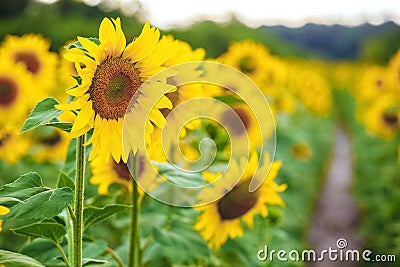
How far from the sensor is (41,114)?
3.29ft

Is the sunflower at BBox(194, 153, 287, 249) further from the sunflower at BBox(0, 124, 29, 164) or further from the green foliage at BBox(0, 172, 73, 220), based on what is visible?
the sunflower at BBox(0, 124, 29, 164)

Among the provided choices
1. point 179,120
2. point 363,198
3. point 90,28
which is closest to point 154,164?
point 179,120

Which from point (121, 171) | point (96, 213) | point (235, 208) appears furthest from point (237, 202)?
point (96, 213)

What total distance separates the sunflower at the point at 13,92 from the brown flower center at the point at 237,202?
1432 millimetres

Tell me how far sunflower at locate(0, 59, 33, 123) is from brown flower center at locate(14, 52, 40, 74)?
1.05 ft

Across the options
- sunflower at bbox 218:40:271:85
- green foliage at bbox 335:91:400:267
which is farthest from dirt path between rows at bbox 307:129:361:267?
sunflower at bbox 218:40:271:85

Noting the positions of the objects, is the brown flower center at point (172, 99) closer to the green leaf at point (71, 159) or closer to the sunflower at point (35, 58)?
the green leaf at point (71, 159)

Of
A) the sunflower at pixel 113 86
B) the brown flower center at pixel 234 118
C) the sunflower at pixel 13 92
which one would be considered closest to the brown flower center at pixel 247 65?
the brown flower center at pixel 234 118

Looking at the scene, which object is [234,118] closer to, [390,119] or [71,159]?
[71,159]

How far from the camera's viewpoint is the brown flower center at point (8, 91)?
2785 millimetres

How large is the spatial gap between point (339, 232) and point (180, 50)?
3535 mm

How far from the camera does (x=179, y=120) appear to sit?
1.38 m

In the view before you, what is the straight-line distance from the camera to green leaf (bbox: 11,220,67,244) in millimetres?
1103

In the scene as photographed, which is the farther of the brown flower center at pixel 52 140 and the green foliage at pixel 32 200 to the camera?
the brown flower center at pixel 52 140
